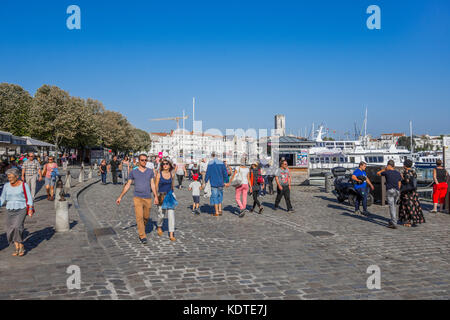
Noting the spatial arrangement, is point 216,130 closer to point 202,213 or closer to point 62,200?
point 202,213

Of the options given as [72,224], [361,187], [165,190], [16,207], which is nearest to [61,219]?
[72,224]

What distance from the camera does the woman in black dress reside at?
8.96 metres

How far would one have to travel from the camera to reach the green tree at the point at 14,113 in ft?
142

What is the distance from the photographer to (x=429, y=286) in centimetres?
478

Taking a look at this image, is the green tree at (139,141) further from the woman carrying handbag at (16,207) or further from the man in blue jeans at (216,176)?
the woman carrying handbag at (16,207)

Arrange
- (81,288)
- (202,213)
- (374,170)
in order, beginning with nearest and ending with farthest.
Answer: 1. (81,288)
2. (202,213)
3. (374,170)

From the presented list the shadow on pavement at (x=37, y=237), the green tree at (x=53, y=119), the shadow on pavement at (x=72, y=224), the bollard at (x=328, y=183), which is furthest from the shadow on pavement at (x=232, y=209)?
the green tree at (x=53, y=119)

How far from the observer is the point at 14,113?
148 ft

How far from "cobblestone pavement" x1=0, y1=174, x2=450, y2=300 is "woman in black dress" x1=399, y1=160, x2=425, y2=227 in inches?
10.6

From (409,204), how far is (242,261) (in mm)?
5337

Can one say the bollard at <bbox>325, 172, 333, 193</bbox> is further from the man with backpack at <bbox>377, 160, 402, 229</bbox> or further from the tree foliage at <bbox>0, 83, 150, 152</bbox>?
the tree foliage at <bbox>0, 83, 150, 152</bbox>
